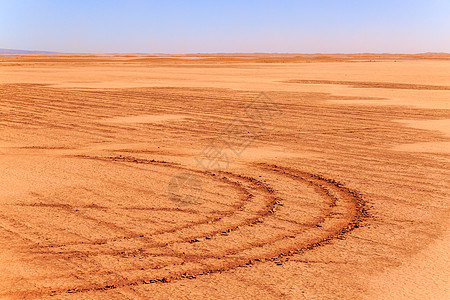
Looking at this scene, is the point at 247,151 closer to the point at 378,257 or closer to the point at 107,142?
the point at 107,142

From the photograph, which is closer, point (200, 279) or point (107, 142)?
point (200, 279)

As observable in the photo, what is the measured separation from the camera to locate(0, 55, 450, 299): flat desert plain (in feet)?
12.9

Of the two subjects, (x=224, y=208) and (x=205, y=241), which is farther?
(x=224, y=208)

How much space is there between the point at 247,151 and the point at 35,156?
3.00 metres

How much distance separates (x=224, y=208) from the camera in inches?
222

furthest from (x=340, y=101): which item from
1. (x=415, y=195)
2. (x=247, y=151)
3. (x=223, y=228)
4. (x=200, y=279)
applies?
(x=200, y=279)

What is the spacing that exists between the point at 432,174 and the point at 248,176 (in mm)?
2201

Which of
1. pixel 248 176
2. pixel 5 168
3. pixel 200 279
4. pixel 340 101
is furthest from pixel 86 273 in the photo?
pixel 340 101

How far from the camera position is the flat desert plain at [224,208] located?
3920 millimetres

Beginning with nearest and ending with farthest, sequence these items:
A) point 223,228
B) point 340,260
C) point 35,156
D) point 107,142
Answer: point 340,260
point 223,228
point 35,156
point 107,142

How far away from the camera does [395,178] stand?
6.82 m

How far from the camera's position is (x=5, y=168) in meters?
7.32

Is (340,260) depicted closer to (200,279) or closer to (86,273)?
(200,279)

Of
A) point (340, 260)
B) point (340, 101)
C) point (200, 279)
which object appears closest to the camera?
point (200, 279)
